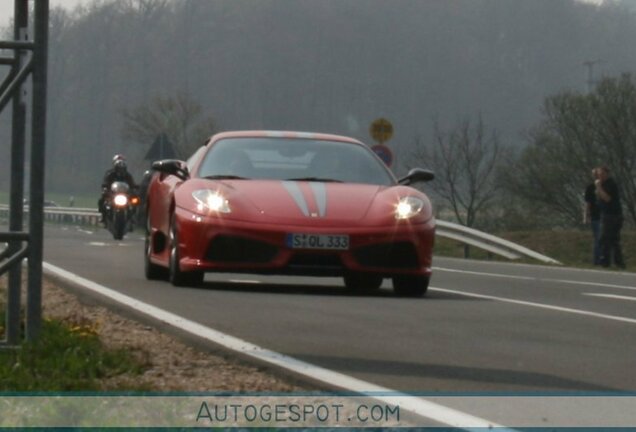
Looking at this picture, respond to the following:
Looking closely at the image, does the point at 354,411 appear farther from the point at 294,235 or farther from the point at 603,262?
Result: the point at 603,262

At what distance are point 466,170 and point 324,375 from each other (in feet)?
189

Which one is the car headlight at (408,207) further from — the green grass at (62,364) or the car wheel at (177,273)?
the green grass at (62,364)

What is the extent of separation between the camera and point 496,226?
192ft

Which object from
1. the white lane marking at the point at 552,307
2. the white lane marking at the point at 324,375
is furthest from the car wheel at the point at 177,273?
the white lane marking at the point at 324,375

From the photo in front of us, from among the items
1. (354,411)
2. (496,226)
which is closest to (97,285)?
(354,411)

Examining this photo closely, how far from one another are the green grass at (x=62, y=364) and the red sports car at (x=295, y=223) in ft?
15.7

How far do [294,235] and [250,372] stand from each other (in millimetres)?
5836

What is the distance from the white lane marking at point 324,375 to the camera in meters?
6.12

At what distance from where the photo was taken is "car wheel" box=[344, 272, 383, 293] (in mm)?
14349

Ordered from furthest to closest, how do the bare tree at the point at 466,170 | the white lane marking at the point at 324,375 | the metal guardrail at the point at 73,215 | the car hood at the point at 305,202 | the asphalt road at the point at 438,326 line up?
1. the metal guardrail at the point at 73,215
2. the bare tree at the point at 466,170
3. the car hood at the point at 305,202
4. the asphalt road at the point at 438,326
5. the white lane marking at the point at 324,375

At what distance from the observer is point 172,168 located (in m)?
14.6

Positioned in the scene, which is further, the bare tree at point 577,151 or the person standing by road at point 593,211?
the bare tree at point 577,151

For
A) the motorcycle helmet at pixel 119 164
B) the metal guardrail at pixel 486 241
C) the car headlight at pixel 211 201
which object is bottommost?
the metal guardrail at pixel 486 241

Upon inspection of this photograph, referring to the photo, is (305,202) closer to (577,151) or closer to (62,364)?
(62,364)
